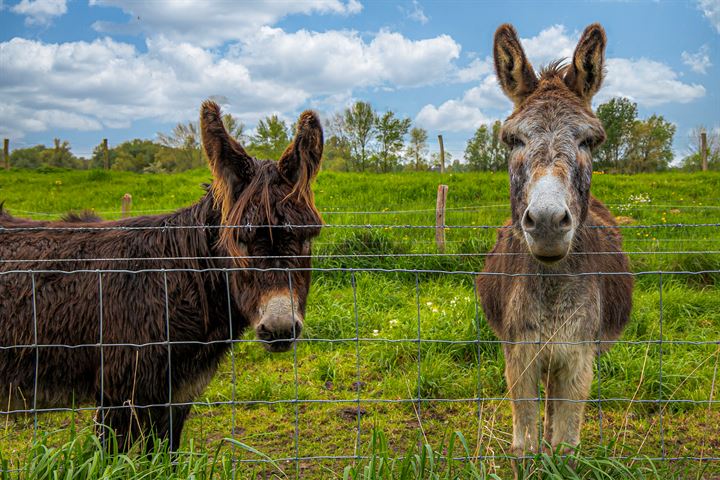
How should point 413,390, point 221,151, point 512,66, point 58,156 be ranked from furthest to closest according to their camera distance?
point 58,156 < point 413,390 < point 512,66 < point 221,151

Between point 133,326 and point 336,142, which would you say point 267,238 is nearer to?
point 133,326

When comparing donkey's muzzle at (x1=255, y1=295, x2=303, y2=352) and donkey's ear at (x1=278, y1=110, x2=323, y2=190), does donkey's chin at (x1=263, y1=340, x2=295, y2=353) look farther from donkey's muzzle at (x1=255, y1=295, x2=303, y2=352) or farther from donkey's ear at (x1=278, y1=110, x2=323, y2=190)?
donkey's ear at (x1=278, y1=110, x2=323, y2=190)

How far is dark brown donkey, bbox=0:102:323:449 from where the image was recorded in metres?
2.85

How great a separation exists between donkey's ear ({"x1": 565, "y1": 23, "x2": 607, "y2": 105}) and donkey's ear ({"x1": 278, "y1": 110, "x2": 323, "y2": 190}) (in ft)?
5.06

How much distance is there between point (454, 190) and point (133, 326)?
10529mm

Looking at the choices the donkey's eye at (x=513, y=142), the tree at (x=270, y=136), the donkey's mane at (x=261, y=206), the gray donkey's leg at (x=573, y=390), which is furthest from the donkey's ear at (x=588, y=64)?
the tree at (x=270, y=136)

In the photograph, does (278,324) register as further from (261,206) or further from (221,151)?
Result: (221,151)

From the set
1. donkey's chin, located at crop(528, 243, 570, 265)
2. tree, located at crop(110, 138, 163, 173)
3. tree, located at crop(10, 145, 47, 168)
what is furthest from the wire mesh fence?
tree, located at crop(10, 145, 47, 168)

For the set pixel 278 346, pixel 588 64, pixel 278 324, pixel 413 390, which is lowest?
pixel 413 390

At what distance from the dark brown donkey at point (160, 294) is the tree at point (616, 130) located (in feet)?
78.9

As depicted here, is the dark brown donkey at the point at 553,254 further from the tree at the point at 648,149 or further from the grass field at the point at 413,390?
the tree at the point at 648,149

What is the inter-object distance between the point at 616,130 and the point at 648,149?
4.06 meters

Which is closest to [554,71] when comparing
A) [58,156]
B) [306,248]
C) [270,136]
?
[306,248]

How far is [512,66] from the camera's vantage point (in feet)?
10.9
